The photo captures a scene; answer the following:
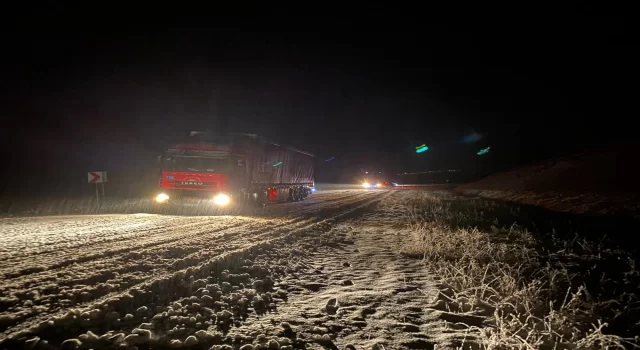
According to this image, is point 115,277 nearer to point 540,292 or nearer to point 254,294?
point 254,294

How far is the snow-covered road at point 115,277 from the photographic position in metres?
3.45

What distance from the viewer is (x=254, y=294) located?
477 centimetres

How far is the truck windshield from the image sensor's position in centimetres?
1598

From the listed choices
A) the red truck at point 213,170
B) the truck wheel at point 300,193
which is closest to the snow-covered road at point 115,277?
the red truck at point 213,170

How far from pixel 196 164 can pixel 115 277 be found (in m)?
11.4

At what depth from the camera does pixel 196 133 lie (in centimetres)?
1761

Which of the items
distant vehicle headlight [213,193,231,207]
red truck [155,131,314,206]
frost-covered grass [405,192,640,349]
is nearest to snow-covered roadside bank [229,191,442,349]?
frost-covered grass [405,192,640,349]

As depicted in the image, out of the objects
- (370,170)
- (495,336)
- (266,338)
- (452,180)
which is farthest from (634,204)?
(370,170)

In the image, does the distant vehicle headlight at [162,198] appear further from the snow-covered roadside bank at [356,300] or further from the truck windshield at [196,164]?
the snow-covered roadside bank at [356,300]

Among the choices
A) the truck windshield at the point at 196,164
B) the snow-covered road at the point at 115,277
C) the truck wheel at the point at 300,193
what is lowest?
the snow-covered road at the point at 115,277

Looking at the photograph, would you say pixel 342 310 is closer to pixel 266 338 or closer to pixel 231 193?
pixel 266 338

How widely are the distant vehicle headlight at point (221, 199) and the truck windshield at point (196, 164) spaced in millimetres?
1142

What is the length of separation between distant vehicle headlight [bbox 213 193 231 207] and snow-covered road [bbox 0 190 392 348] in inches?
227

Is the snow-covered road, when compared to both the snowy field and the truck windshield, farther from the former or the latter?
the truck windshield
